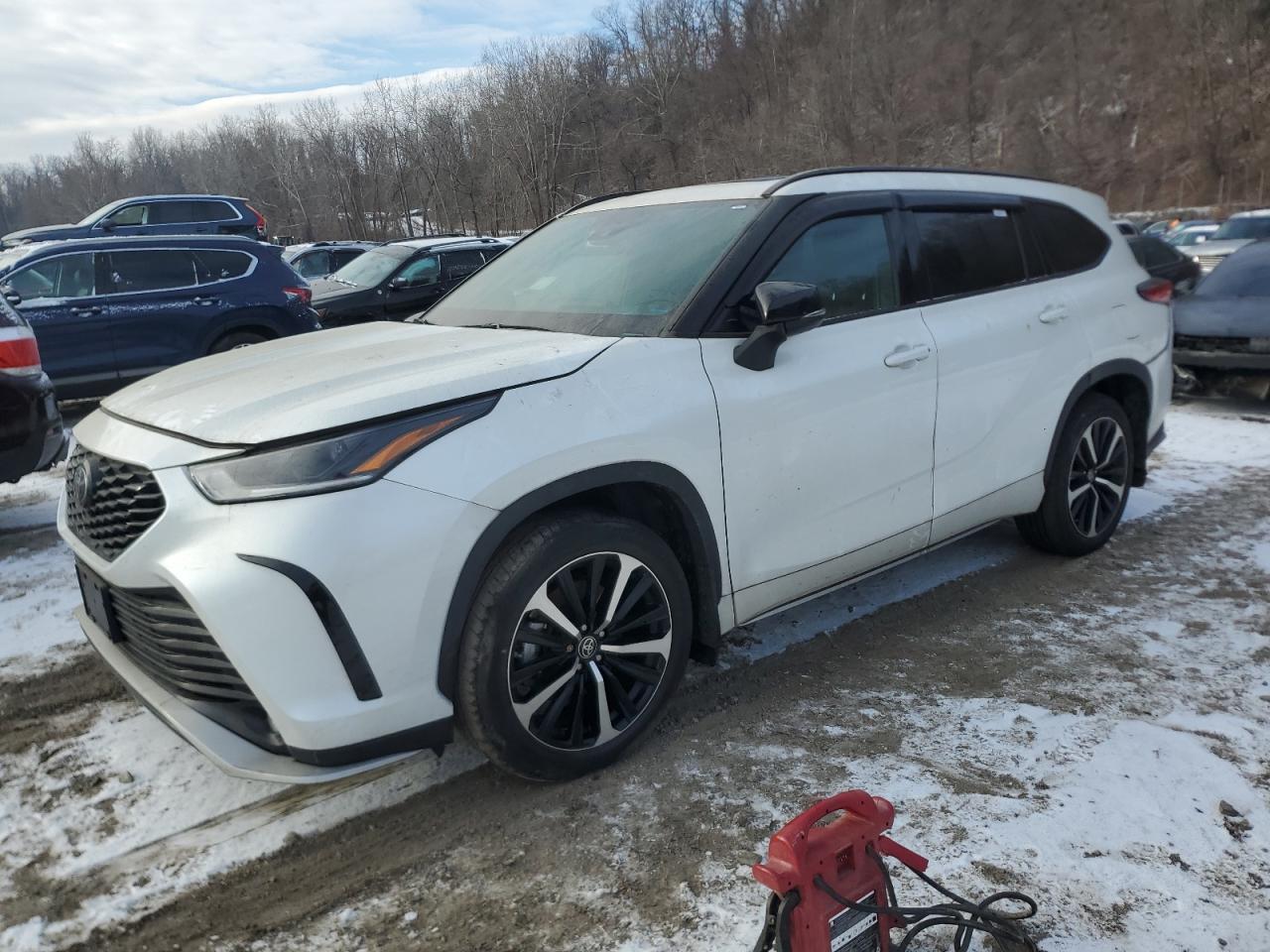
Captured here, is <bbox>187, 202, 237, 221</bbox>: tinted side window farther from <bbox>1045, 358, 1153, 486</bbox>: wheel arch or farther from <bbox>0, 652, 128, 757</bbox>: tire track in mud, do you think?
<bbox>1045, 358, 1153, 486</bbox>: wheel arch

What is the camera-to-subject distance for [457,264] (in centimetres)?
1457

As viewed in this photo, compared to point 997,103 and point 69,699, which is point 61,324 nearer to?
point 69,699

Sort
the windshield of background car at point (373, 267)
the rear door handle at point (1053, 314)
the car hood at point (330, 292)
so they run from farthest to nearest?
the windshield of background car at point (373, 267) < the car hood at point (330, 292) < the rear door handle at point (1053, 314)

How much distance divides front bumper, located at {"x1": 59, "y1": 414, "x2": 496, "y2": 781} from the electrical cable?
3.72 feet

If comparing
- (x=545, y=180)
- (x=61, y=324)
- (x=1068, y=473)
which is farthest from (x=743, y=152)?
(x=1068, y=473)

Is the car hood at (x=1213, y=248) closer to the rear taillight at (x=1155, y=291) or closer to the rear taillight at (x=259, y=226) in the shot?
the rear taillight at (x=1155, y=291)

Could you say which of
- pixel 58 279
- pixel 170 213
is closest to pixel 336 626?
pixel 58 279

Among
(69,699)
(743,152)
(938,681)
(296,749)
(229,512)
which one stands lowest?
(938,681)

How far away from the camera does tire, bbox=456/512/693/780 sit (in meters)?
2.54

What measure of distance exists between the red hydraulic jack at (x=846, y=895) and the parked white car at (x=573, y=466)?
36.9 inches

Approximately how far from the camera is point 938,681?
137 inches

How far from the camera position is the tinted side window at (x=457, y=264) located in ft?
47.0

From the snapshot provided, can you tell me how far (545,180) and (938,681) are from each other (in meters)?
52.8

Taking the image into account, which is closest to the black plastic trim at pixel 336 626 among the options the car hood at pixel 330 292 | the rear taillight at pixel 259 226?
the car hood at pixel 330 292
